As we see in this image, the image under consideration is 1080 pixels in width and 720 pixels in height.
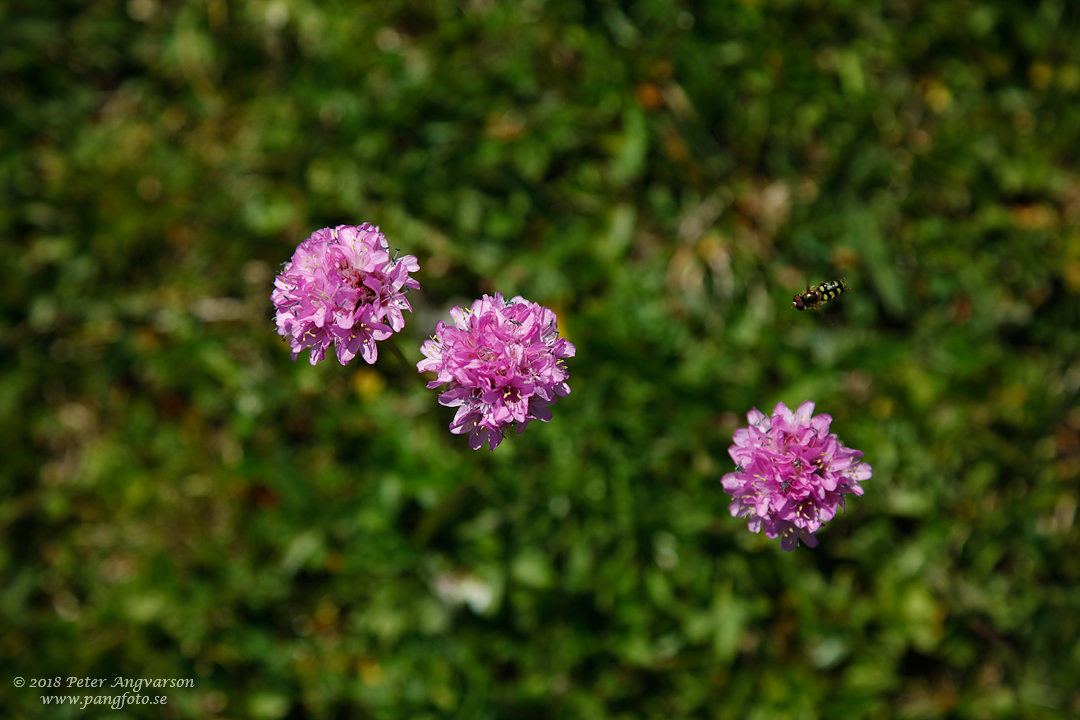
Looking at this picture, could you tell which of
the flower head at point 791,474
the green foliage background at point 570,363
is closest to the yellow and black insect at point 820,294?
the flower head at point 791,474

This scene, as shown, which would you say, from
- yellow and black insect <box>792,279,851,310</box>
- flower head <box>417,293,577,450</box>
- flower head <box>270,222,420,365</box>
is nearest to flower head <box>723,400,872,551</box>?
yellow and black insect <box>792,279,851,310</box>

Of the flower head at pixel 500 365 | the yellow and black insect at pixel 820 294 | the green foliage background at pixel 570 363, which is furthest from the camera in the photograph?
the green foliage background at pixel 570 363

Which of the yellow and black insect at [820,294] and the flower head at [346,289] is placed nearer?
the flower head at [346,289]

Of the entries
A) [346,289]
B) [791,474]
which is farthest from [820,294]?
[346,289]

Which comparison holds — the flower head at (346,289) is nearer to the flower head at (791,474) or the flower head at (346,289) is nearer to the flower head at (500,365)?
the flower head at (500,365)

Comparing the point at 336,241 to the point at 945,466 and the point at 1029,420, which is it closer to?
the point at 945,466
